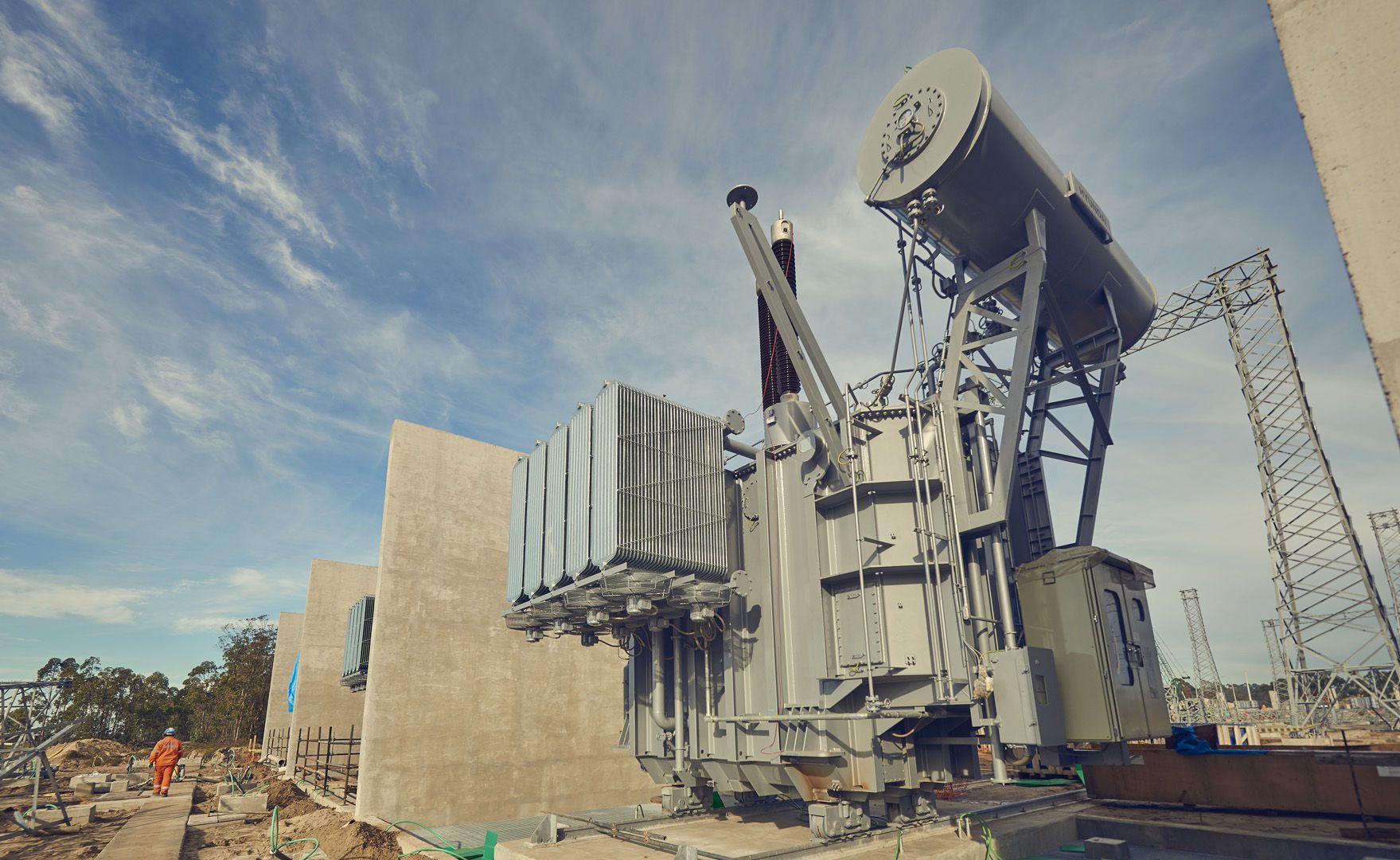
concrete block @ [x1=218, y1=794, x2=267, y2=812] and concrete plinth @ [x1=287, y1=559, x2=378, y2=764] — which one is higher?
concrete plinth @ [x1=287, y1=559, x2=378, y2=764]

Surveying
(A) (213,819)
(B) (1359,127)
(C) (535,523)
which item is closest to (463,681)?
(C) (535,523)

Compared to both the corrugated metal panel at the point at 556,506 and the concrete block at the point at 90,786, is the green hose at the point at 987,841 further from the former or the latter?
the concrete block at the point at 90,786

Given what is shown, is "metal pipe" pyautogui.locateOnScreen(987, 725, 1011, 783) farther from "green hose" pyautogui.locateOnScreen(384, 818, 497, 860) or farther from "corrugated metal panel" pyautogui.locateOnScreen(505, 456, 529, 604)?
"corrugated metal panel" pyautogui.locateOnScreen(505, 456, 529, 604)

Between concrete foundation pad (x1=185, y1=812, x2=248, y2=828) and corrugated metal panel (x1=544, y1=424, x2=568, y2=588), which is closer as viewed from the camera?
corrugated metal panel (x1=544, y1=424, x2=568, y2=588)

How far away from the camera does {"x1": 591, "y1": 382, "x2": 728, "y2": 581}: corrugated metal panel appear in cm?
1229

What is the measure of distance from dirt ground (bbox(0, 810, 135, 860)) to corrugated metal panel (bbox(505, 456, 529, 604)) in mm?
9126

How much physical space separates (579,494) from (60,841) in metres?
14.0

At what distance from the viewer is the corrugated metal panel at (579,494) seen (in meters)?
12.9

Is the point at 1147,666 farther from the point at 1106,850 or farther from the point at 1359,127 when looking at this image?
the point at 1359,127

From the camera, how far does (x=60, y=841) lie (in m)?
15.5

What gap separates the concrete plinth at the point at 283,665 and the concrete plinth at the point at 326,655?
16.6 feet

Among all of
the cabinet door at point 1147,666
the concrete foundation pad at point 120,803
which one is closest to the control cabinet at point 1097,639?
the cabinet door at point 1147,666

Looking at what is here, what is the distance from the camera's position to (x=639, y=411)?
1302 cm


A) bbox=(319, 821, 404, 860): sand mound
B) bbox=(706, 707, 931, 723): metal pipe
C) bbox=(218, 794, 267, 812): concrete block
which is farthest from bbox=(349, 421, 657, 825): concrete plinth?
bbox=(706, 707, 931, 723): metal pipe
